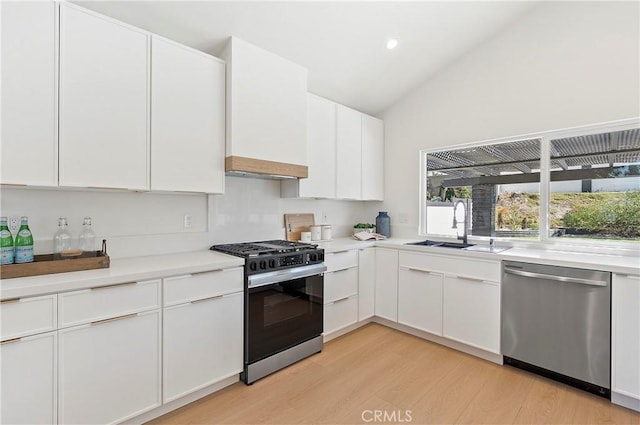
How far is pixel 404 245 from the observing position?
10.5 feet

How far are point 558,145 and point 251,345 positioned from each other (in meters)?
3.17

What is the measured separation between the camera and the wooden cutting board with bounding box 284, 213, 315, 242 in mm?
3301

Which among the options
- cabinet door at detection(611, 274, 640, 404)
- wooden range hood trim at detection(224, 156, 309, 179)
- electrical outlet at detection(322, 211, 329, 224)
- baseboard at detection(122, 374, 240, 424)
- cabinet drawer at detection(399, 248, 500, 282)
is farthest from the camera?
electrical outlet at detection(322, 211, 329, 224)

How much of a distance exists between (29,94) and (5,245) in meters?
0.82

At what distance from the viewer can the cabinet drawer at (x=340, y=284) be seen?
2.94 m

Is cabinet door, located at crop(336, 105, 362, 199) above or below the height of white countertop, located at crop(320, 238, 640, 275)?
above

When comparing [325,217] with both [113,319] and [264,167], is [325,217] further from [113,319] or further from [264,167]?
[113,319]

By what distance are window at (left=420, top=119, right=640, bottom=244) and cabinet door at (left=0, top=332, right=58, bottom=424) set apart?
340 centimetres

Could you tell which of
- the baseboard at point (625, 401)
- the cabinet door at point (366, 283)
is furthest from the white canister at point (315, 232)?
the baseboard at point (625, 401)

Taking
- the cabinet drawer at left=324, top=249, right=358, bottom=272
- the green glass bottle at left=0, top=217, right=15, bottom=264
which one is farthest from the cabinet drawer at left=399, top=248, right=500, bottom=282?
the green glass bottle at left=0, top=217, right=15, bottom=264

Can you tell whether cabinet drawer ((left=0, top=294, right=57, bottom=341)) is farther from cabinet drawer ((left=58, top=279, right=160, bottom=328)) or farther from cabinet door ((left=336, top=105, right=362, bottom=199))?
cabinet door ((left=336, top=105, right=362, bottom=199))

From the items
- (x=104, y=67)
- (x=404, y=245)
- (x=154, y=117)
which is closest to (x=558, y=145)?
(x=404, y=245)

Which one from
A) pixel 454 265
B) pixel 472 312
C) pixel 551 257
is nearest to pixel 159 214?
pixel 454 265

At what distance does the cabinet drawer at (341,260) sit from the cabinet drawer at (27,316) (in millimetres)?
1953
